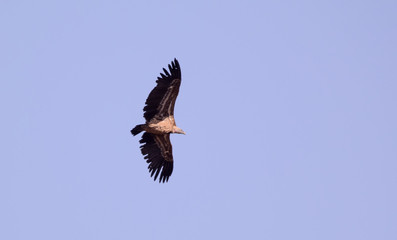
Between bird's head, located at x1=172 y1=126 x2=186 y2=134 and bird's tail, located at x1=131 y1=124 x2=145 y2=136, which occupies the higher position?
bird's head, located at x1=172 y1=126 x2=186 y2=134

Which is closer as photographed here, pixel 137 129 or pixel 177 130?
pixel 137 129

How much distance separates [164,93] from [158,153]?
3.40 meters

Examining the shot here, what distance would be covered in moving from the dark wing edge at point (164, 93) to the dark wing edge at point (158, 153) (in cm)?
179

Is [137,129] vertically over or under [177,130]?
under

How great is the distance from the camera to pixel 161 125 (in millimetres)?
29078

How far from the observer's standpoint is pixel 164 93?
1112 inches

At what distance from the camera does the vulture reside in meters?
28.0

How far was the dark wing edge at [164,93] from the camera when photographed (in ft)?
91.8

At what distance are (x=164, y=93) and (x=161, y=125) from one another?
1.55 meters

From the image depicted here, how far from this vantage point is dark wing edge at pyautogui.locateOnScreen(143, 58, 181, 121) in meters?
28.0

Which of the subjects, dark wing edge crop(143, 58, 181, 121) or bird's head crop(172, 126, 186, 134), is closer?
dark wing edge crop(143, 58, 181, 121)

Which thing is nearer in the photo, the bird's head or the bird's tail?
the bird's tail

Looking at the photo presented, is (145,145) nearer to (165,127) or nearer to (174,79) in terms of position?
(165,127)

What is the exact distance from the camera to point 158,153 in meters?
30.5
